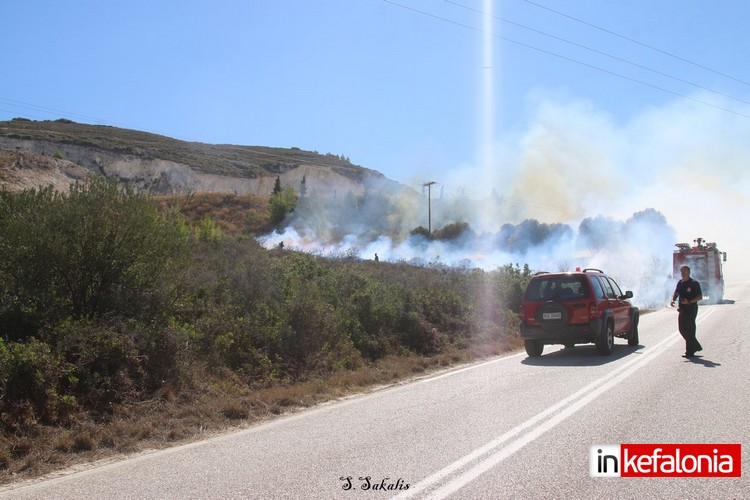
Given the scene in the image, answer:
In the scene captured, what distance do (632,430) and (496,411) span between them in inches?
69.1

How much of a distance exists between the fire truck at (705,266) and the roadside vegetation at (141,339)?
22492 mm

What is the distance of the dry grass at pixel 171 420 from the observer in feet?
20.4

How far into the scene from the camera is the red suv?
12.2 m

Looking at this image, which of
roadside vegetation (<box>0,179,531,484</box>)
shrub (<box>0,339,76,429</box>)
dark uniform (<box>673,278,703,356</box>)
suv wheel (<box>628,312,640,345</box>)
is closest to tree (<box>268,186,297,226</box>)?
roadside vegetation (<box>0,179,531,484</box>)

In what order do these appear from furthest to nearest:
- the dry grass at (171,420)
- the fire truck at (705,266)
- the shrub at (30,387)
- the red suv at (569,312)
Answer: the fire truck at (705,266), the red suv at (569,312), the shrub at (30,387), the dry grass at (171,420)

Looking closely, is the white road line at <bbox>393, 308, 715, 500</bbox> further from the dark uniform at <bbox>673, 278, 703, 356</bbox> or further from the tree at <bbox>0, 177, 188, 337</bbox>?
the tree at <bbox>0, 177, 188, 337</bbox>

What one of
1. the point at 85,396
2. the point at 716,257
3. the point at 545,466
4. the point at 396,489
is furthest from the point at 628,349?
the point at 716,257

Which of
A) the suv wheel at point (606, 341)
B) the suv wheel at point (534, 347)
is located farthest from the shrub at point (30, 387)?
the suv wheel at point (606, 341)

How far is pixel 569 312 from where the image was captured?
12.3m

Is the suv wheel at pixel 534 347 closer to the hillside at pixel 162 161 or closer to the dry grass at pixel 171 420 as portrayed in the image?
the dry grass at pixel 171 420

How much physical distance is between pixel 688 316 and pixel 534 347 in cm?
317

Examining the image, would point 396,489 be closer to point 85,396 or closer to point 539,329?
point 85,396

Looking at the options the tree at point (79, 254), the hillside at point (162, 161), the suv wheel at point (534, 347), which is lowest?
the suv wheel at point (534, 347)

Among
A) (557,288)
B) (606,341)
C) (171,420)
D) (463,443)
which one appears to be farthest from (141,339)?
(606,341)
